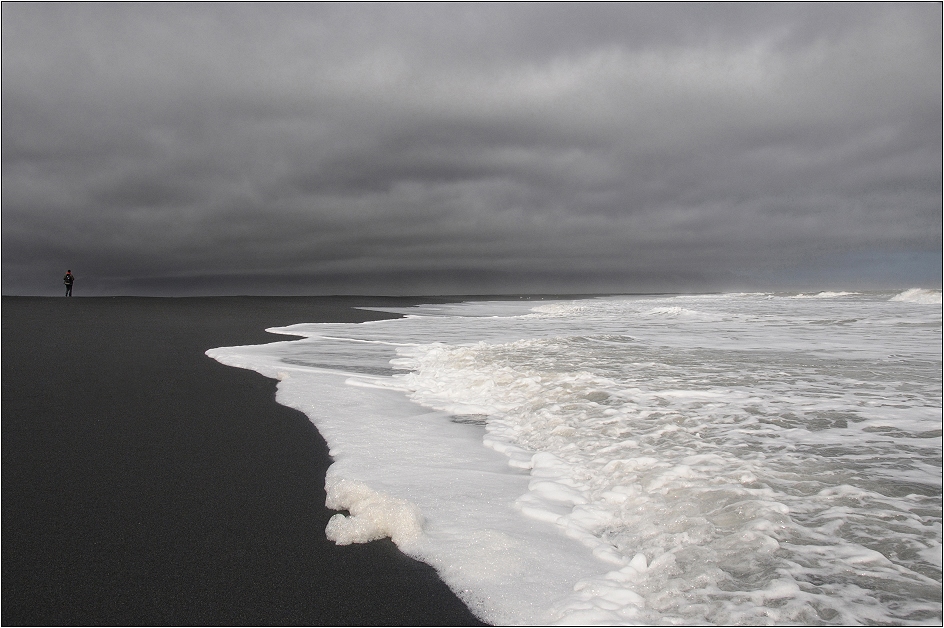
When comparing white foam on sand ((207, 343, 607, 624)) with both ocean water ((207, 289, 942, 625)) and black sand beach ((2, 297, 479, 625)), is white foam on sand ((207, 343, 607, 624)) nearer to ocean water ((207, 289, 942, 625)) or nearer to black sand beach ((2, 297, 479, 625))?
ocean water ((207, 289, 942, 625))

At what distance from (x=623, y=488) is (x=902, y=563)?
161 centimetres

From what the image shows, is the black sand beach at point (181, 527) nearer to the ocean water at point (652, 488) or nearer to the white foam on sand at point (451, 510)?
the white foam on sand at point (451, 510)

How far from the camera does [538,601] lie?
8.40 ft

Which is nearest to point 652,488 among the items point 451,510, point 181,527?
point 451,510

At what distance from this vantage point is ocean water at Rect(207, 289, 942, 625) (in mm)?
2605

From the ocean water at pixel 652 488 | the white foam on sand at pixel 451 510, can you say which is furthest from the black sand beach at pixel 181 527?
the ocean water at pixel 652 488

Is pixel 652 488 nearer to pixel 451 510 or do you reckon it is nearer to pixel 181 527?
pixel 451 510

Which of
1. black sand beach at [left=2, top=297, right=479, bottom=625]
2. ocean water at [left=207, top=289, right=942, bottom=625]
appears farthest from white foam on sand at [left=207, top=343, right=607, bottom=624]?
black sand beach at [left=2, top=297, right=479, bottom=625]

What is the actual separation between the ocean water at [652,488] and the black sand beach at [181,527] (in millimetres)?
277

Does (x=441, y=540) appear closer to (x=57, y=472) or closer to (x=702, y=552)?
(x=702, y=552)

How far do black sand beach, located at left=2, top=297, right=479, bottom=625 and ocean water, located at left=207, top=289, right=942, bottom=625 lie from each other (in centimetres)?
28

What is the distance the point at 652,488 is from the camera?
3.82 meters

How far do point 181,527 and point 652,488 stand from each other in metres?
3.20

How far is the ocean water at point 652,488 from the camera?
8.55 feet
